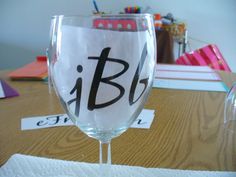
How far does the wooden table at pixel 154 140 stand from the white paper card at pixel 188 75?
0.86 feet

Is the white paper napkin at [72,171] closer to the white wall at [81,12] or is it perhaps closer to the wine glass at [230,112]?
the wine glass at [230,112]

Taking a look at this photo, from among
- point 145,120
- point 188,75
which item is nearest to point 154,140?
point 145,120

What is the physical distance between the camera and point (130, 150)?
1.42ft

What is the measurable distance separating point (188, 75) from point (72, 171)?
0.65 m

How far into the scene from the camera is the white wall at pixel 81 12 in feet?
7.61

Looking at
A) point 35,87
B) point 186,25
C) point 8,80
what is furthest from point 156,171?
point 186,25

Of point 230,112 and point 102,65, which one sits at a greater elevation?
point 102,65

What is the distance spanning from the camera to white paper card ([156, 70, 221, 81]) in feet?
2.99

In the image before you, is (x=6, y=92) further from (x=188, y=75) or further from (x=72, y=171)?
(x=188, y=75)

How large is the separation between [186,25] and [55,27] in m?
2.17

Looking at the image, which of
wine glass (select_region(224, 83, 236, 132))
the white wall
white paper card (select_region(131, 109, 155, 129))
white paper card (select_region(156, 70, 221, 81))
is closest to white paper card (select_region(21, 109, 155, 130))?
white paper card (select_region(131, 109, 155, 129))

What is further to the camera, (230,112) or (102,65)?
(230,112)

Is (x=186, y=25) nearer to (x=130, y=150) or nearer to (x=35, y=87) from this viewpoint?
(x=35, y=87)

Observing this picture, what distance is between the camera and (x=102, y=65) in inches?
9.9
